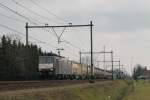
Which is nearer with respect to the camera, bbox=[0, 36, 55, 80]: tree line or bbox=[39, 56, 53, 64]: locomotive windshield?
bbox=[39, 56, 53, 64]: locomotive windshield

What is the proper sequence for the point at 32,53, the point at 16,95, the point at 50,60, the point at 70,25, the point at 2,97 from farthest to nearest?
the point at 32,53
the point at 50,60
the point at 70,25
the point at 16,95
the point at 2,97

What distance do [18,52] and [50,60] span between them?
23.2 metres

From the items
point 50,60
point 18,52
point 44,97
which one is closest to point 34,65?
point 18,52

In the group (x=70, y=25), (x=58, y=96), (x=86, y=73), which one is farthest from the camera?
(x=86, y=73)

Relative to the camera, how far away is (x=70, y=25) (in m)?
52.5

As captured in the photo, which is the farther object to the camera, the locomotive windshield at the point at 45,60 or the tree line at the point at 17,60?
the tree line at the point at 17,60

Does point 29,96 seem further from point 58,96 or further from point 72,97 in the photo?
point 72,97

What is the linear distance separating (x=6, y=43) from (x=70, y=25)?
35.0 metres

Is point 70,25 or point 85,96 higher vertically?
point 70,25

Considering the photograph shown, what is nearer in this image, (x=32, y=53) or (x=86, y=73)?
(x=32, y=53)

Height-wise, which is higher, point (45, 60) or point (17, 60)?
point (17, 60)

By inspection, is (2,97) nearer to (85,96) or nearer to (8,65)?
(85,96)

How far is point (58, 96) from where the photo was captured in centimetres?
2925

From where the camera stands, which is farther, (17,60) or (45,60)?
(17,60)
